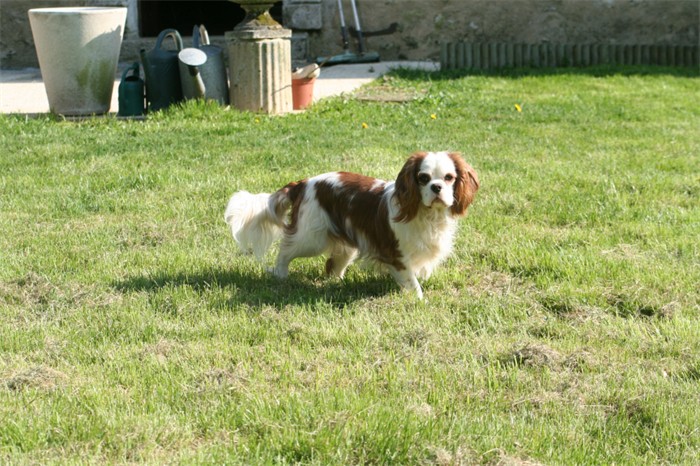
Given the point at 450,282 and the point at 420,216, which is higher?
the point at 420,216

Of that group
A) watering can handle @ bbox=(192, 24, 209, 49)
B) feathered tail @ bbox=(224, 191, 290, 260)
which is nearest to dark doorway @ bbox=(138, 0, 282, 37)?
watering can handle @ bbox=(192, 24, 209, 49)

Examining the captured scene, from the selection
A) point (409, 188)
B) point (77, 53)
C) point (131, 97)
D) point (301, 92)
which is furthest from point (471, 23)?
point (409, 188)

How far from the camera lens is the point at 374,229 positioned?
529 centimetres

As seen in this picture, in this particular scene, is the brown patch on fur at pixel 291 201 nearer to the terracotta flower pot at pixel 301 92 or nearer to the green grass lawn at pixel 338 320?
the green grass lawn at pixel 338 320

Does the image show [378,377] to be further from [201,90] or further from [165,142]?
[201,90]

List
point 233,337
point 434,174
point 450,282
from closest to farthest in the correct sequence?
point 233,337, point 434,174, point 450,282

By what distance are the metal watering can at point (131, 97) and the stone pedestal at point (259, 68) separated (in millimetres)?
1025

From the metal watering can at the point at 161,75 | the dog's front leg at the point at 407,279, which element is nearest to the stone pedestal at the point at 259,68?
the metal watering can at the point at 161,75

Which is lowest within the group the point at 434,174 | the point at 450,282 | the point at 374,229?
the point at 450,282

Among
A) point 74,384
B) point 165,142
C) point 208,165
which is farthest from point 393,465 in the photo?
point 165,142

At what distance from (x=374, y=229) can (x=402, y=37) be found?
445 inches

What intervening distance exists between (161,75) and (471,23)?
281 inches

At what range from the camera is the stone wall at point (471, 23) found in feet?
51.9

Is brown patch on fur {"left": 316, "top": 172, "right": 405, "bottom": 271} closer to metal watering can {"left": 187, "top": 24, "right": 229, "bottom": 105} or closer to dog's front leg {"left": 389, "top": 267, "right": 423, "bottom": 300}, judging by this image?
dog's front leg {"left": 389, "top": 267, "right": 423, "bottom": 300}
